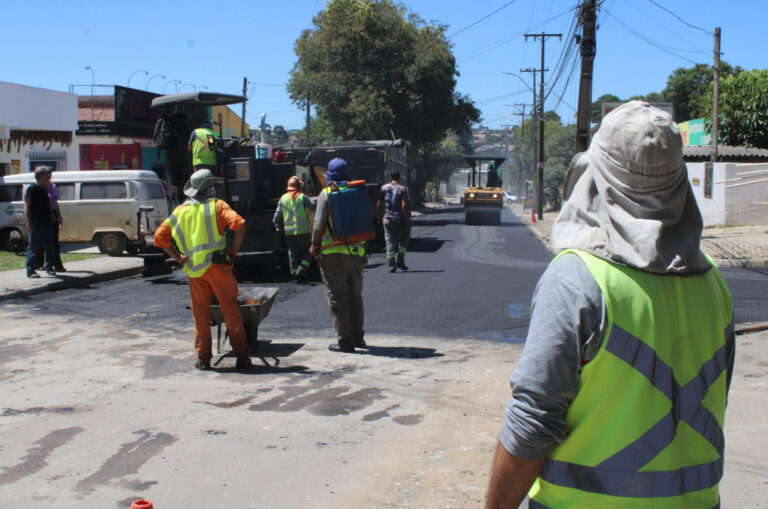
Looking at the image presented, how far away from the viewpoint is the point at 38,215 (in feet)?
43.1

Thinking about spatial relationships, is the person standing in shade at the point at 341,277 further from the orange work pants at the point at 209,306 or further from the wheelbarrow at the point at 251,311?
the orange work pants at the point at 209,306

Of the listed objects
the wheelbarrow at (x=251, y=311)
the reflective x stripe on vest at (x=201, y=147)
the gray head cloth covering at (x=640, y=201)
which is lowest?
the wheelbarrow at (x=251, y=311)

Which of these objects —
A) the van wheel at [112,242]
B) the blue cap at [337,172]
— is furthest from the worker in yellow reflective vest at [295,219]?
the van wheel at [112,242]

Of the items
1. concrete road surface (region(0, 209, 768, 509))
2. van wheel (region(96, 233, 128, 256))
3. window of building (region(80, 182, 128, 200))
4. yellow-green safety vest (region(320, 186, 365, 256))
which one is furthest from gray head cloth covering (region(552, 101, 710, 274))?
window of building (region(80, 182, 128, 200))

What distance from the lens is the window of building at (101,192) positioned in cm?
1898

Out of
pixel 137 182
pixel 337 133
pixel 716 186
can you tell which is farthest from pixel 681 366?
pixel 337 133

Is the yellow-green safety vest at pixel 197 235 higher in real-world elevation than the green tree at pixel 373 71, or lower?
lower

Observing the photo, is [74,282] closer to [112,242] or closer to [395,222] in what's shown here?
[395,222]

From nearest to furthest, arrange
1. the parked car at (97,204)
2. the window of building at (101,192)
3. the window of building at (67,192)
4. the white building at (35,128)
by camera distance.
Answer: the parked car at (97,204) < the window of building at (101,192) < the window of building at (67,192) < the white building at (35,128)

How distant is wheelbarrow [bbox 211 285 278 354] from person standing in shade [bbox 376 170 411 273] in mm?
6344

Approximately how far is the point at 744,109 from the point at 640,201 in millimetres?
32795

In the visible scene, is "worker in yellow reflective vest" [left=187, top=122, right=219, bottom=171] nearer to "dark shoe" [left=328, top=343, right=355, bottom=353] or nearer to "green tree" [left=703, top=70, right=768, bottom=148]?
"dark shoe" [left=328, top=343, right=355, bottom=353]

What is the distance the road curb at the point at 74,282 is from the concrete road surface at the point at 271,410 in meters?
1.26

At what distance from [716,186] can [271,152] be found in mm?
14868
